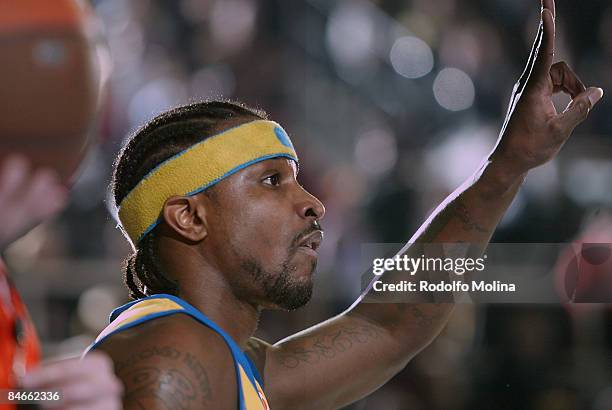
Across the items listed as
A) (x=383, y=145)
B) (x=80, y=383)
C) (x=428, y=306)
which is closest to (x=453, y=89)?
(x=383, y=145)

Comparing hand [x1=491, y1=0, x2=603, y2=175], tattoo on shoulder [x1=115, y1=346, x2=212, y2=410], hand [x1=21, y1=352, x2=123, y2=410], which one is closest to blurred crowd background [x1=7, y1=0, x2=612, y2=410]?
hand [x1=491, y1=0, x2=603, y2=175]

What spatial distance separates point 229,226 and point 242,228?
24 mm

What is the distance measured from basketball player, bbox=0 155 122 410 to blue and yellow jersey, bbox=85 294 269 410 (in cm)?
24

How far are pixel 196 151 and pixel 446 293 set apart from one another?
0.74 m

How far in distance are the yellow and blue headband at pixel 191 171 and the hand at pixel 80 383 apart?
0.68m

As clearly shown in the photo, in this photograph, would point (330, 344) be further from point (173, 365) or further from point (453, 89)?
point (453, 89)

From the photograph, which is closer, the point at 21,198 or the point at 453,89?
the point at 21,198

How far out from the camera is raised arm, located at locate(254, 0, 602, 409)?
5.93 feet

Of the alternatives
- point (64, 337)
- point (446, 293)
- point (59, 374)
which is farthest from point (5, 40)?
point (64, 337)

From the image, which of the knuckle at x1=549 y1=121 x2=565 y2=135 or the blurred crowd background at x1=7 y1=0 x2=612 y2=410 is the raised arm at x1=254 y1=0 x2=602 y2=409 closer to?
the knuckle at x1=549 y1=121 x2=565 y2=135

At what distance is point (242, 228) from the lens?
1.69 meters

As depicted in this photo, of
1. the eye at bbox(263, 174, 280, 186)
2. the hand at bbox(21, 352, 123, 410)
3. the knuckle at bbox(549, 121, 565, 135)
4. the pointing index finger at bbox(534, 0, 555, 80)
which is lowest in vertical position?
the hand at bbox(21, 352, 123, 410)

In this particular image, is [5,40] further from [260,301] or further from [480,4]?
[480,4]

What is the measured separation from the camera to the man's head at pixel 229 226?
5.50 feet
